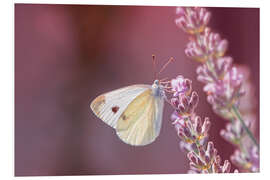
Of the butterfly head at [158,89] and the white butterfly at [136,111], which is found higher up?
the butterfly head at [158,89]

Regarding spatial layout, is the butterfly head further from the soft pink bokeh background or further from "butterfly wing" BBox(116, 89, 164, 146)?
the soft pink bokeh background

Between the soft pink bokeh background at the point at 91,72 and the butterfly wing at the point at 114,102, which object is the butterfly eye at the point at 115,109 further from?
the soft pink bokeh background at the point at 91,72

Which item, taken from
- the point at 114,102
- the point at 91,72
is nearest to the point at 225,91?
the point at 114,102

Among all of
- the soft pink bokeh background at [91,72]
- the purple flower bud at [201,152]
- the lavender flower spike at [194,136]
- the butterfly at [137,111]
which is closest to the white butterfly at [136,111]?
the butterfly at [137,111]

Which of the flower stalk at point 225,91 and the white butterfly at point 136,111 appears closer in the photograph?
the flower stalk at point 225,91

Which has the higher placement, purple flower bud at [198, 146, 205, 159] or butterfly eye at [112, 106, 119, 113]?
butterfly eye at [112, 106, 119, 113]

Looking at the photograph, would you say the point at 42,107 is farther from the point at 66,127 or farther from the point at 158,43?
the point at 158,43

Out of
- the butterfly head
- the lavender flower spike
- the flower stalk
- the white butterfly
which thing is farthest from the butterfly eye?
the flower stalk

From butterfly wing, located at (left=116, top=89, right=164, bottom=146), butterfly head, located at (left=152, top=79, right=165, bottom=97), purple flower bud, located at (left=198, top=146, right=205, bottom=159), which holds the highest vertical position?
butterfly head, located at (left=152, top=79, right=165, bottom=97)
